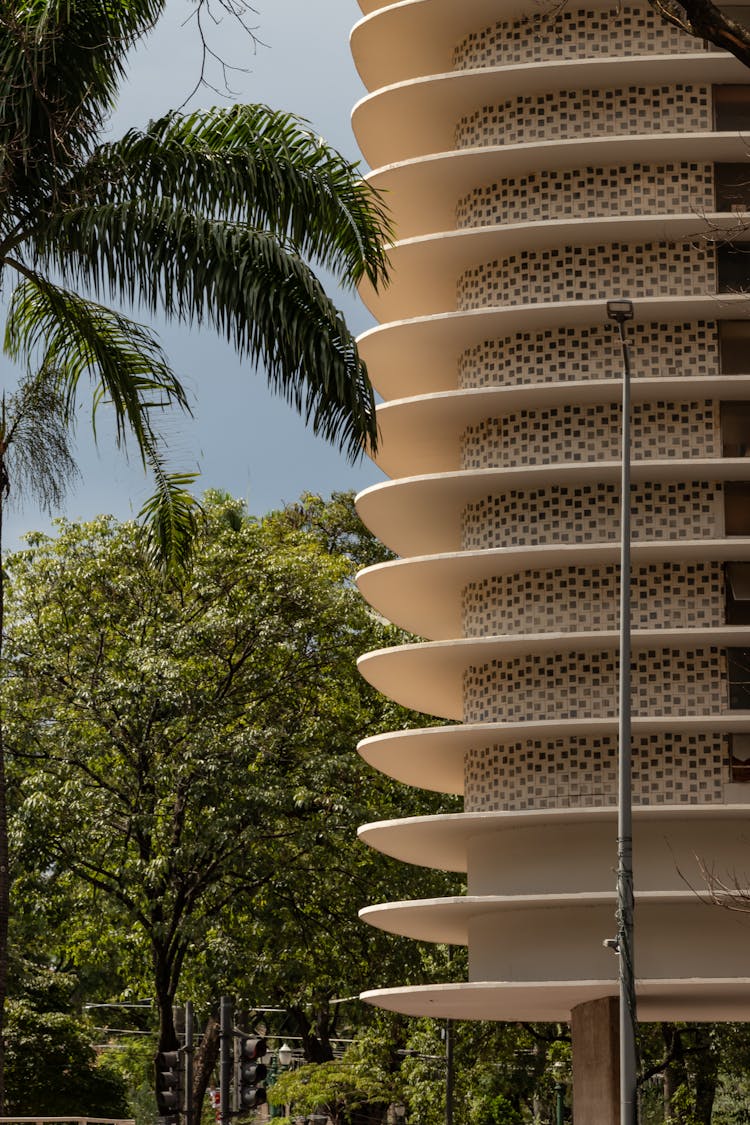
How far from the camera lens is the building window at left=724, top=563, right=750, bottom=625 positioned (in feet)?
96.8

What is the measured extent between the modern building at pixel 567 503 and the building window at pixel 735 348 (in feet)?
0.12

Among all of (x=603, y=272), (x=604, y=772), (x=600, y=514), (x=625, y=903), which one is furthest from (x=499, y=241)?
(x=625, y=903)

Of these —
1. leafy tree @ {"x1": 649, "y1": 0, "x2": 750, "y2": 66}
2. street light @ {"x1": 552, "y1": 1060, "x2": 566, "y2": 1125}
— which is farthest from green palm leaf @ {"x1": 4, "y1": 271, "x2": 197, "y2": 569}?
street light @ {"x1": 552, "y1": 1060, "x2": 566, "y2": 1125}

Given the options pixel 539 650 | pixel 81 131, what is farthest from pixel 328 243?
pixel 539 650

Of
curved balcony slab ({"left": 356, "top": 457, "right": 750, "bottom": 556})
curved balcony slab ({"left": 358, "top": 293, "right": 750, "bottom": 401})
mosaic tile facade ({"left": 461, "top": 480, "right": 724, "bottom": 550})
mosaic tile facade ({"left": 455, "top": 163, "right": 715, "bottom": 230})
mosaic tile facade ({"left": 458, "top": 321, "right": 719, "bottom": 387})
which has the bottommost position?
mosaic tile facade ({"left": 461, "top": 480, "right": 724, "bottom": 550})

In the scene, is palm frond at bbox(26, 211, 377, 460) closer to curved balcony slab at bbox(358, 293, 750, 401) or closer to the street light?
curved balcony slab at bbox(358, 293, 750, 401)

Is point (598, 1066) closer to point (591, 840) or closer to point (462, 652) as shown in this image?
point (591, 840)

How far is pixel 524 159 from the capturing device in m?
31.2

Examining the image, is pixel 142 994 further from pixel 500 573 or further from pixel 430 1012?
pixel 500 573

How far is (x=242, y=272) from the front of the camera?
16.1 meters

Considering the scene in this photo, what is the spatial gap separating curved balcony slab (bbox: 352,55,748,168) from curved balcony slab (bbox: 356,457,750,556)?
6.80 meters

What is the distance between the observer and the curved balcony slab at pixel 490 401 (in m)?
29.5

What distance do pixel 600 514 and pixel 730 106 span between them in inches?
301

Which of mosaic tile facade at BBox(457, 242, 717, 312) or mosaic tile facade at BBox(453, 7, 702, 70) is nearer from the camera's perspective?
mosaic tile facade at BBox(457, 242, 717, 312)
